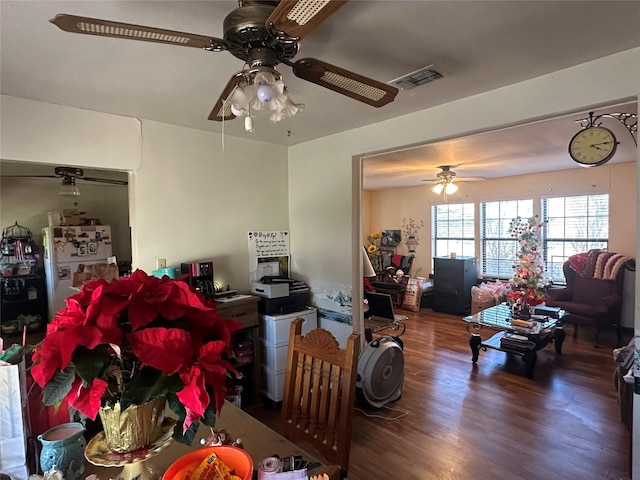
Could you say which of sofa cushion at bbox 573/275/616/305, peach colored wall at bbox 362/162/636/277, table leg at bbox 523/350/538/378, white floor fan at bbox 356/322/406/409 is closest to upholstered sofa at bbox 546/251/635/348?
sofa cushion at bbox 573/275/616/305

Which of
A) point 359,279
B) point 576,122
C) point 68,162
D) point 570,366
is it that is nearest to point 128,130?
point 68,162

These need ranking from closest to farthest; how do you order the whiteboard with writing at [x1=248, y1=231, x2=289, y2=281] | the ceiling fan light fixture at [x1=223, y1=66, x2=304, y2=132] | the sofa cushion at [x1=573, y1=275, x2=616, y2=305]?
the ceiling fan light fixture at [x1=223, y1=66, x2=304, y2=132] < the whiteboard with writing at [x1=248, y1=231, x2=289, y2=281] < the sofa cushion at [x1=573, y1=275, x2=616, y2=305]

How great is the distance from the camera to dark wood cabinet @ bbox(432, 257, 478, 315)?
600 centimetres

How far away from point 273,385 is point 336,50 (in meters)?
2.47

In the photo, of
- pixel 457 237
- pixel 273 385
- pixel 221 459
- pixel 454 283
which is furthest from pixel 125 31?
pixel 457 237

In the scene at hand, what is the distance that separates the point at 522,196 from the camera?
5805 mm

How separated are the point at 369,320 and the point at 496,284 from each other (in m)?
3.10

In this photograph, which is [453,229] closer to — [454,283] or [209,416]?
[454,283]

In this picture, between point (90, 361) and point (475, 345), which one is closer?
point (90, 361)

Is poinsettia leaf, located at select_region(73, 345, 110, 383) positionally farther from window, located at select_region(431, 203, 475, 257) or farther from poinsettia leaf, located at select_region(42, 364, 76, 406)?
window, located at select_region(431, 203, 475, 257)

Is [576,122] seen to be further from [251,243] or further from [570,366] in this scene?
[251,243]

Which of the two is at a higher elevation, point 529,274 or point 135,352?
point 135,352

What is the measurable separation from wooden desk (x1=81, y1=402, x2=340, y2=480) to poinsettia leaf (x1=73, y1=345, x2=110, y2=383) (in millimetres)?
480

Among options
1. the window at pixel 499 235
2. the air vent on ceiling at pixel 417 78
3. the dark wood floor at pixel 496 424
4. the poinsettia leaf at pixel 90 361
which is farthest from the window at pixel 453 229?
the poinsettia leaf at pixel 90 361
